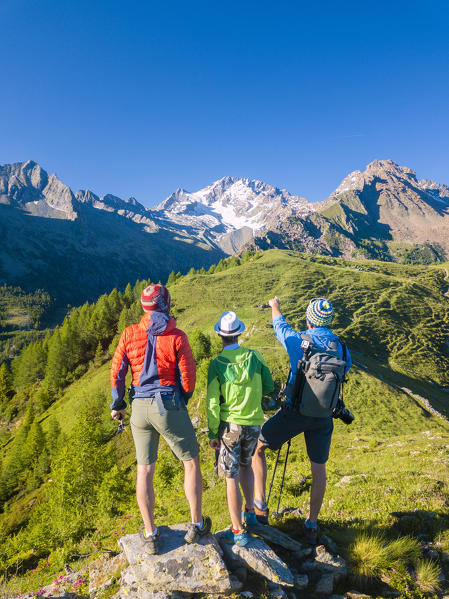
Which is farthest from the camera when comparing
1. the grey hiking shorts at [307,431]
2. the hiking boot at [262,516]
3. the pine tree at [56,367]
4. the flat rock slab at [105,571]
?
the pine tree at [56,367]

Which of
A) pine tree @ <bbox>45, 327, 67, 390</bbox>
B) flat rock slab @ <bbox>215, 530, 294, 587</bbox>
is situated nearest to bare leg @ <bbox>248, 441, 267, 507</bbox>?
flat rock slab @ <bbox>215, 530, 294, 587</bbox>

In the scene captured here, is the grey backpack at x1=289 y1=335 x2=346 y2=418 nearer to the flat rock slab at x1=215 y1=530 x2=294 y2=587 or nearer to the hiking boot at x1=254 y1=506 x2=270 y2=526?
the flat rock slab at x1=215 y1=530 x2=294 y2=587

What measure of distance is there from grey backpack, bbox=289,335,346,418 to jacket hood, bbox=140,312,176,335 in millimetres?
2727

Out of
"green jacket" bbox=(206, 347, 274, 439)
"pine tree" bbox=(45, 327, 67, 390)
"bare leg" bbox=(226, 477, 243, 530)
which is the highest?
"green jacket" bbox=(206, 347, 274, 439)

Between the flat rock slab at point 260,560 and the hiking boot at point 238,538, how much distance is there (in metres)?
0.06

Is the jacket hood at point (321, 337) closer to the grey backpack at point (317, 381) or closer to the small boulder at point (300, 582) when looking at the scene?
the grey backpack at point (317, 381)

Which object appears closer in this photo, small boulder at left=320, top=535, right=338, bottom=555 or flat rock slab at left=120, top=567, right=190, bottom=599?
flat rock slab at left=120, top=567, right=190, bottom=599

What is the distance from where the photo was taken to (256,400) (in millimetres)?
5668

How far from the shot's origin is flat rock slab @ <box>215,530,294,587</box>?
196 inches

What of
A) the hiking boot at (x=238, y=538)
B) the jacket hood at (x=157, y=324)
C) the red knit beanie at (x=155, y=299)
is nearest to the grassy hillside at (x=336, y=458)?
the hiking boot at (x=238, y=538)

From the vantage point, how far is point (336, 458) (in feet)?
57.7

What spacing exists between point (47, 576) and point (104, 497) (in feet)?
44.6

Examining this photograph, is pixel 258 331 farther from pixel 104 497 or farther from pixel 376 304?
pixel 376 304

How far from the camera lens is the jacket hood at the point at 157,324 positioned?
5582 mm
